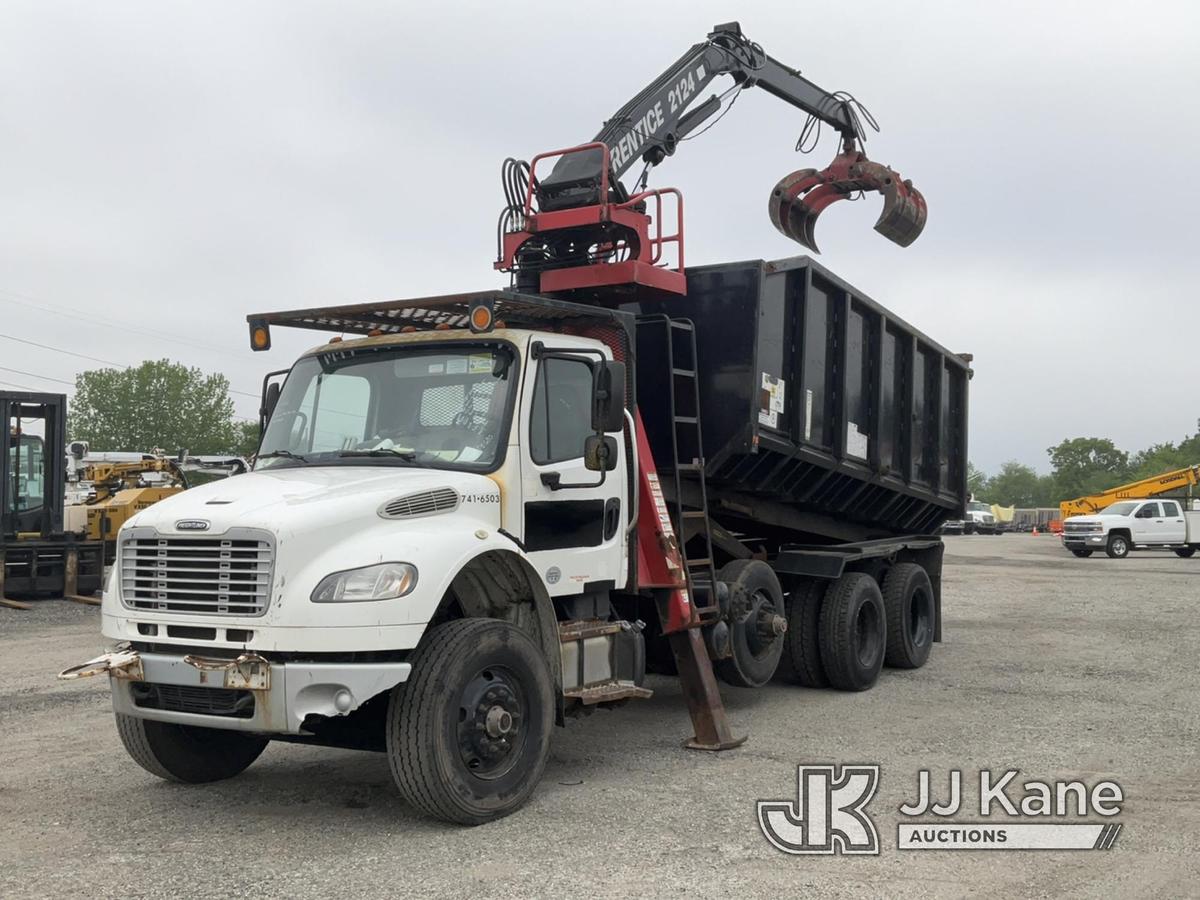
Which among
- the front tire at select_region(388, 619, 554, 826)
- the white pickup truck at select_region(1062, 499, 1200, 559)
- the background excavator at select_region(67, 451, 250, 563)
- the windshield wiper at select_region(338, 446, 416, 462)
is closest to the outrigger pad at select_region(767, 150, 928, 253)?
the windshield wiper at select_region(338, 446, 416, 462)

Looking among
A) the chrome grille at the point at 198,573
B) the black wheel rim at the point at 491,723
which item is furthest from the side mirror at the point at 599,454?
the chrome grille at the point at 198,573

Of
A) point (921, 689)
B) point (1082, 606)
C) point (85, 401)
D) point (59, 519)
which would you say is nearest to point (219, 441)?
point (85, 401)

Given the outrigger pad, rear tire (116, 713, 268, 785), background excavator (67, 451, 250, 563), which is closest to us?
rear tire (116, 713, 268, 785)

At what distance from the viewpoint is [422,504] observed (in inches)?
233

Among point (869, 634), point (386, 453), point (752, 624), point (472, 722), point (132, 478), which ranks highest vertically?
point (132, 478)

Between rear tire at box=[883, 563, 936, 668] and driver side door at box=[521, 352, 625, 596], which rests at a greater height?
driver side door at box=[521, 352, 625, 596]

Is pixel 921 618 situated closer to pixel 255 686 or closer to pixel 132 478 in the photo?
pixel 255 686

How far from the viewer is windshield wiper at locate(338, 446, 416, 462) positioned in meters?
6.35

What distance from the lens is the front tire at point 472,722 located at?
18.2 feet

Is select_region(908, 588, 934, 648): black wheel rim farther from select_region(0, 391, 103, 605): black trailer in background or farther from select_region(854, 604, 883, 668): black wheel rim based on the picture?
select_region(0, 391, 103, 605): black trailer in background

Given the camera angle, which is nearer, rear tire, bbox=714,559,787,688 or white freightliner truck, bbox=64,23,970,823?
white freightliner truck, bbox=64,23,970,823

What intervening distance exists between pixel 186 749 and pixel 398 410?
7.14 ft

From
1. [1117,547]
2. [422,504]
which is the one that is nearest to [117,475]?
[422,504]

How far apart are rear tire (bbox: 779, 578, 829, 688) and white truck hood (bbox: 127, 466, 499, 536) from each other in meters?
4.44
